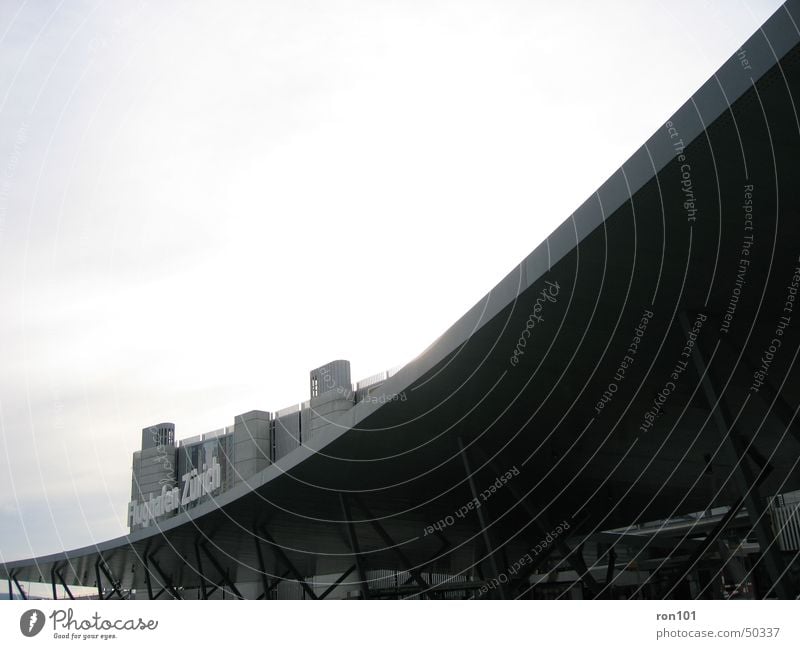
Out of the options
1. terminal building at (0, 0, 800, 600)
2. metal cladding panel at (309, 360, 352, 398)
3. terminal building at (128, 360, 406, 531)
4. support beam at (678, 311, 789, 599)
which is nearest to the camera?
terminal building at (0, 0, 800, 600)

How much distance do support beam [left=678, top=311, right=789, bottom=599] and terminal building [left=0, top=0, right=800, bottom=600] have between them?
5cm

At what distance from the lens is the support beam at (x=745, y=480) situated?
43.9 feet

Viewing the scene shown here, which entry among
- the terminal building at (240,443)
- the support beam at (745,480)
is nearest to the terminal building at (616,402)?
the support beam at (745,480)

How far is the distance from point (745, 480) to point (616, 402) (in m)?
5.54

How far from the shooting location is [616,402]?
19297 millimetres

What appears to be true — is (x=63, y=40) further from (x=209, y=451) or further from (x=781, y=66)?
(x=209, y=451)

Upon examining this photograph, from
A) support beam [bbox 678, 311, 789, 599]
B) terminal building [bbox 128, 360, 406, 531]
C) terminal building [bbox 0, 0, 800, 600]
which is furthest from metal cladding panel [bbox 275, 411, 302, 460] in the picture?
support beam [bbox 678, 311, 789, 599]

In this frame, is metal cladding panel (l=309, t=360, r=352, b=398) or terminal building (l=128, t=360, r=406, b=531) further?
metal cladding panel (l=309, t=360, r=352, b=398)

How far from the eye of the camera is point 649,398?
19.0 m

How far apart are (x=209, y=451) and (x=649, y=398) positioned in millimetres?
130205

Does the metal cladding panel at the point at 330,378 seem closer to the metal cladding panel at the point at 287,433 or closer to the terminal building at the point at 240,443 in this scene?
the terminal building at the point at 240,443

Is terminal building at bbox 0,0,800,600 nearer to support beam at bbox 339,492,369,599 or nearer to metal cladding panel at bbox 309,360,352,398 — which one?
support beam at bbox 339,492,369,599

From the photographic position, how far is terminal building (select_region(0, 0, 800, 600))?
34.4 feet
